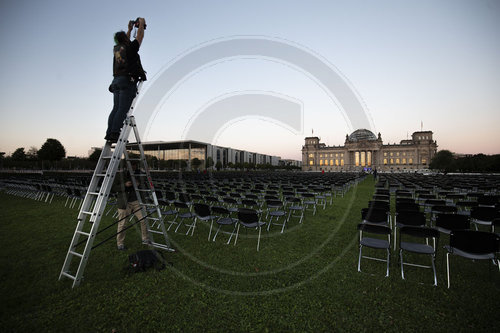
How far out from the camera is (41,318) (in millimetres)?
2730

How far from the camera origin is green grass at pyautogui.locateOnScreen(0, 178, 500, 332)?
8.82 feet

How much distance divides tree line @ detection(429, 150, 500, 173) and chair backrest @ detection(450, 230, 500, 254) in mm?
60632

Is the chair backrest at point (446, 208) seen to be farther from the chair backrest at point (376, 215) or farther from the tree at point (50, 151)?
the tree at point (50, 151)

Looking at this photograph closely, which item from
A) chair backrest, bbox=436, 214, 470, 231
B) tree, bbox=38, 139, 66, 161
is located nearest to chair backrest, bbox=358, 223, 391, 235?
chair backrest, bbox=436, 214, 470, 231

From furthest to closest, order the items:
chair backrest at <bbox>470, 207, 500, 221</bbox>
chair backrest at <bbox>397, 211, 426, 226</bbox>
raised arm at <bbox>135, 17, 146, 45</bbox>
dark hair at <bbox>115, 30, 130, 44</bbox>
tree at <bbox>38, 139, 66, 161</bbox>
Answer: tree at <bbox>38, 139, 66, 161</bbox>
chair backrest at <bbox>470, 207, 500, 221</bbox>
chair backrest at <bbox>397, 211, 426, 226</bbox>
raised arm at <bbox>135, 17, 146, 45</bbox>
dark hair at <bbox>115, 30, 130, 44</bbox>

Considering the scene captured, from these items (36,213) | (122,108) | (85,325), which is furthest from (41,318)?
(36,213)

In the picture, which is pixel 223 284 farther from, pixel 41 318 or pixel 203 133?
pixel 203 133

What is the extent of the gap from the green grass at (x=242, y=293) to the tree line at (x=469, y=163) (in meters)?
61.4

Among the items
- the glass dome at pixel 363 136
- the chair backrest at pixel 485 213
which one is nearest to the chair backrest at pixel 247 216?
the chair backrest at pixel 485 213

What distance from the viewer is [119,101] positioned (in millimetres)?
3873

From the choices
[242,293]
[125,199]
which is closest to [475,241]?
[242,293]

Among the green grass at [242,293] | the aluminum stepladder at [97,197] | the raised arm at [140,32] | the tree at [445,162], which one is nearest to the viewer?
the green grass at [242,293]

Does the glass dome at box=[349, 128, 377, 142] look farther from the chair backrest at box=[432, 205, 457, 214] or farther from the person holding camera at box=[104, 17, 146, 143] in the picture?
the person holding camera at box=[104, 17, 146, 143]

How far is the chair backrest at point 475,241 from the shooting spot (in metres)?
3.43
